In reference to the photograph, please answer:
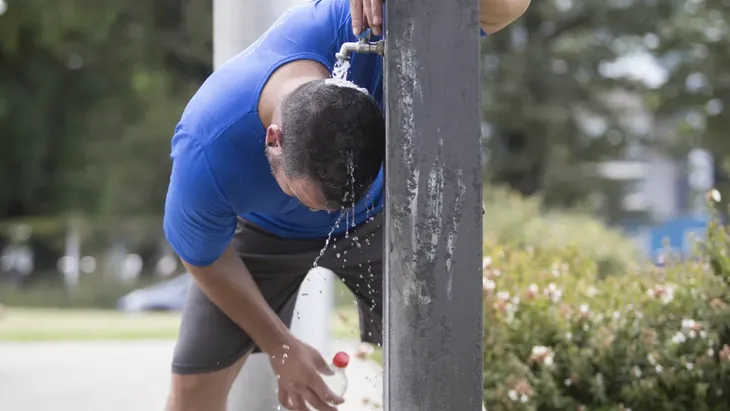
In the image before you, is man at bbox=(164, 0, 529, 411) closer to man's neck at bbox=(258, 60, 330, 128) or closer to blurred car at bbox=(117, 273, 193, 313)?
man's neck at bbox=(258, 60, 330, 128)

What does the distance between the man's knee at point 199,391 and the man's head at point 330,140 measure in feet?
4.12

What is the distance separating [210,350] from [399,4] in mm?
1854

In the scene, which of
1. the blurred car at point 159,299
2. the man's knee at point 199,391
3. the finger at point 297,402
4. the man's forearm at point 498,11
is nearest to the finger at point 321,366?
the finger at point 297,402

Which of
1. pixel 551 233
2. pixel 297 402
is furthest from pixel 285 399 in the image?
pixel 551 233

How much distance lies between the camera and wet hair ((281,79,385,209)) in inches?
90.1

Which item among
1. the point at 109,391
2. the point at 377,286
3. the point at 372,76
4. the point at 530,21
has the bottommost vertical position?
the point at 109,391

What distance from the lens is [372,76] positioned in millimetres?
2818

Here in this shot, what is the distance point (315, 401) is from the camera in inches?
125

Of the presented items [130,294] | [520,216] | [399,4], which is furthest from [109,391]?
[130,294]

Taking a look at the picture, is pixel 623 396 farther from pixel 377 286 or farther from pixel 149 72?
pixel 149 72

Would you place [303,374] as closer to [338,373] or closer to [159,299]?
[338,373]

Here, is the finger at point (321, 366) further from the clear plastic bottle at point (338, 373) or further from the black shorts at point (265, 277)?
the black shorts at point (265, 277)

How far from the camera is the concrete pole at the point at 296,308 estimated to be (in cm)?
405

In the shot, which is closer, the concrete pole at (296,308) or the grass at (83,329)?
the concrete pole at (296,308)
